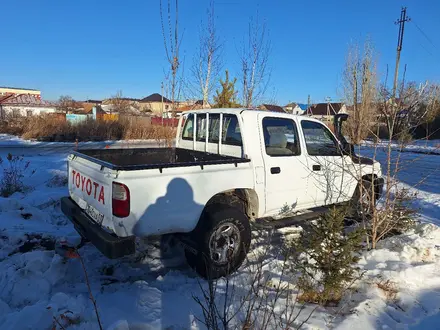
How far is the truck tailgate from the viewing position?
333 cm

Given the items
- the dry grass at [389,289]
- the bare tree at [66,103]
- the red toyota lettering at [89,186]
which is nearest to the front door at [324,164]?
the dry grass at [389,289]

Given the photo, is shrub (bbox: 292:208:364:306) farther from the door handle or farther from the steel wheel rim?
the door handle

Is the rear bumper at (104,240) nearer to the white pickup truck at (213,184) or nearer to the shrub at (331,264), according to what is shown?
the white pickup truck at (213,184)

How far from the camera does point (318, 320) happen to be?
2.87 metres

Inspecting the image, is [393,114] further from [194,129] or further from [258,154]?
[194,129]

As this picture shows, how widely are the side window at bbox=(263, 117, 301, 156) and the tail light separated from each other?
209 cm

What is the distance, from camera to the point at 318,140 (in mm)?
5203

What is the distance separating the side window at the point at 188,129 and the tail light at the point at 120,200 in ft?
7.95

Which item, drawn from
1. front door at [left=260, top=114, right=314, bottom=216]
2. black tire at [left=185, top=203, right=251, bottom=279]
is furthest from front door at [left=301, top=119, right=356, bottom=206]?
black tire at [left=185, top=203, right=251, bottom=279]

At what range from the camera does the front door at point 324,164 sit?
5.00 meters

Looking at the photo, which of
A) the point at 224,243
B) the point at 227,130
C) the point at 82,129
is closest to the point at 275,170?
the point at 227,130

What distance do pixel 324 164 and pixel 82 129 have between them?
23.9m

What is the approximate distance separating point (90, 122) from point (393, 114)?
1015 inches

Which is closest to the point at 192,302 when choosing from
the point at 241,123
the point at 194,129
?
the point at 241,123
